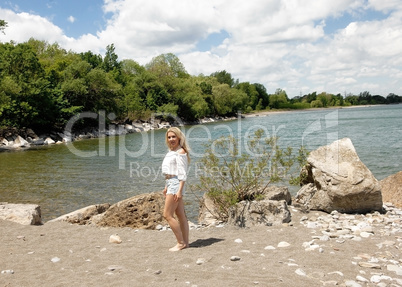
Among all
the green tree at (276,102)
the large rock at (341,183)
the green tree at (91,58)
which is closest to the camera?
the large rock at (341,183)

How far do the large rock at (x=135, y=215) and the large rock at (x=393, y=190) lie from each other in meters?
7.00

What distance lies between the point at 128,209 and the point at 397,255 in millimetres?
6380

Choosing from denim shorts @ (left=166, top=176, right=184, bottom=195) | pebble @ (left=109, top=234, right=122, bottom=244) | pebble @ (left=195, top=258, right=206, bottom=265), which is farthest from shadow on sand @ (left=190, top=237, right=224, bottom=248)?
pebble @ (left=109, top=234, right=122, bottom=244)

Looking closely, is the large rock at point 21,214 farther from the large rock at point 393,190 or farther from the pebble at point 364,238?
the large rock at point 393,190

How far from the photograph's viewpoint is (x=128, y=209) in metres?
9.74

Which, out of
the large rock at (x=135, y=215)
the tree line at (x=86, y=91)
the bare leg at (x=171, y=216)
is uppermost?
the tree line at (x=86, y=91)

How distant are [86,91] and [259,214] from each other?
161ft

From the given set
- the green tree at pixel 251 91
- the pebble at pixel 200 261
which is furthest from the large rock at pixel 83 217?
the green tree at pixel 251 91

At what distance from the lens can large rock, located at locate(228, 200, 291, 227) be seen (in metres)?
8.65

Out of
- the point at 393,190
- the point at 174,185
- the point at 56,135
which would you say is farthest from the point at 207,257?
the point at 56,135

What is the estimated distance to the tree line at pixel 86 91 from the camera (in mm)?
41625

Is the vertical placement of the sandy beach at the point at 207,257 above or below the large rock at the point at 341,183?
below

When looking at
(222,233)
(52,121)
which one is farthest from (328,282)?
(52,121)

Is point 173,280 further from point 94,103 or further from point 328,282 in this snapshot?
point 94,103
